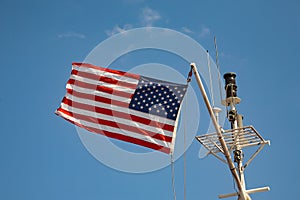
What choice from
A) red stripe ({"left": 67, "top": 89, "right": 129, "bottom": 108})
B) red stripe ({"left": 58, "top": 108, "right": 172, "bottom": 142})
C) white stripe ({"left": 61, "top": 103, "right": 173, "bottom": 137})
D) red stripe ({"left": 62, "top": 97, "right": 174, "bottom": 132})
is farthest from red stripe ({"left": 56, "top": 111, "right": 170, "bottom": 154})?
red stripe ({"left": 67, "top": 89, "right": 129, "bottom": 108})

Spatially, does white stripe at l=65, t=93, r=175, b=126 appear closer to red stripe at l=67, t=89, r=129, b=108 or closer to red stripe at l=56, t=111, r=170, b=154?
red stripe at l=67, t=89, r=129, b=108

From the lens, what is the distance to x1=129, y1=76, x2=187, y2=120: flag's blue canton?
19188 mm

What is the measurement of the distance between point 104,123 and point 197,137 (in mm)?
3151

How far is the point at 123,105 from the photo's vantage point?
781 inches

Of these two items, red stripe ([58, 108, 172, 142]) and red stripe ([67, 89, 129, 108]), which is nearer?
red stripe ([58, 108, 172, 142])

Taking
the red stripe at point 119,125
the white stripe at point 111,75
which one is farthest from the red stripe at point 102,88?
the red stripe at point 119,125

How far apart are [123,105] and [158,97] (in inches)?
48.9

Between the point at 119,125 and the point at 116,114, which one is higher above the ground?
the point at 116,114

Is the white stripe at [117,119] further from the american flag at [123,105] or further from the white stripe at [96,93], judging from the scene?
the white stripe at [96,93]

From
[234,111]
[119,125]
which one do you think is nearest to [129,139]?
[119,125]

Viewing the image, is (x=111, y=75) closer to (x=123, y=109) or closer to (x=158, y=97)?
(x=123, y=109)

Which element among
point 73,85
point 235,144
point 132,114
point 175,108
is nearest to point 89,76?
point 73,85

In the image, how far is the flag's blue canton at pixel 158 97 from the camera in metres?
19.2

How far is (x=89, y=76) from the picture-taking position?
2031 cm
